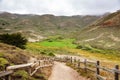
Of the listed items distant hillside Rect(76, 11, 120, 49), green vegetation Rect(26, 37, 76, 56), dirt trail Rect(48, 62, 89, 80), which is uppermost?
distant hillside Rect(76, 11, 120, 49)

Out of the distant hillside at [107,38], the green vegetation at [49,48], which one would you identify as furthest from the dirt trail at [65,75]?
the distant hillside at [107,38]

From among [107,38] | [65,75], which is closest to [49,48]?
[107,38]

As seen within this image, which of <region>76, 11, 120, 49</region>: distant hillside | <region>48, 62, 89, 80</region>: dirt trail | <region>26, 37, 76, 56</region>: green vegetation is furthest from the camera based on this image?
<region>76, 11, 120, 49</region>: distant hillside

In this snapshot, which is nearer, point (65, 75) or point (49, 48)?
point (65, 75)

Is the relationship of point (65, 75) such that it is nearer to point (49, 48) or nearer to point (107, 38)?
point (49, 48)

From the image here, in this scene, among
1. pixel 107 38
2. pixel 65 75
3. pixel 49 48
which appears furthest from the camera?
pixel 107 38

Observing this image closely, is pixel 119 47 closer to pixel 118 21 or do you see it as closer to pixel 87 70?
pixel 118 21

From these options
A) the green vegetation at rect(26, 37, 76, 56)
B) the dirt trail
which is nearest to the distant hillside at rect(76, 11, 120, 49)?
the green vegetation at rect(26, 37, 76, 56)

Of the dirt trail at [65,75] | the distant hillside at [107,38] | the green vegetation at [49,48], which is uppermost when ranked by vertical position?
the distant hillside at [107,38]

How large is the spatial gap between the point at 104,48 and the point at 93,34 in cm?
4454

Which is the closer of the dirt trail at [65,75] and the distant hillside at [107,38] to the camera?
the dirt trail at [65,75]

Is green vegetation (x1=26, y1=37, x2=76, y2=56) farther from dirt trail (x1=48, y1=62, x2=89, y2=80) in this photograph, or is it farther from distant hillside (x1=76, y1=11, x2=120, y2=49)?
dirt trail (x1=48, y1=62, x2=89, y2=80)

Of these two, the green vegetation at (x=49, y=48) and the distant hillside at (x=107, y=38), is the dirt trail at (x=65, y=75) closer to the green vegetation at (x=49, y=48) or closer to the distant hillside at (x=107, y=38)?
the green vegetation at (x=49, y=48)

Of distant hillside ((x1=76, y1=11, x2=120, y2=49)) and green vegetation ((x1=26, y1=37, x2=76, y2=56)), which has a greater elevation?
distant hillside ((x1=76, y1=11, x2=120, y2=49))
